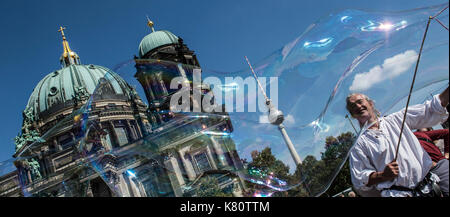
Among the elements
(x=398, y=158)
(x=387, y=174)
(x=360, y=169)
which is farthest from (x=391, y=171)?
(x=360, y=169)

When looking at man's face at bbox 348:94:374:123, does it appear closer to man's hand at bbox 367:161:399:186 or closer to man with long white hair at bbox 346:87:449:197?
man with long white hair at bbox 346:87:449:197

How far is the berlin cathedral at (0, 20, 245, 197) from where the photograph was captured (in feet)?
38.1

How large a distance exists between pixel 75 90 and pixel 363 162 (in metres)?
57.6

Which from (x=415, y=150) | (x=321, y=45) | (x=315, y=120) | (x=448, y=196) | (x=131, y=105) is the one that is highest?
(x=131, y=105)

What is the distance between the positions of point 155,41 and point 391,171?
48908mm

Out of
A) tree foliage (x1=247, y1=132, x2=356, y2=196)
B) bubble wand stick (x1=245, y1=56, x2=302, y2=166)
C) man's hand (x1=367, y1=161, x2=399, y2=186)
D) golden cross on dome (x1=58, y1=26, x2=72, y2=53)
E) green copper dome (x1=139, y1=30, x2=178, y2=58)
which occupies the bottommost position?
man's hand (x1=367, y1=161, x2=399, y2=186)

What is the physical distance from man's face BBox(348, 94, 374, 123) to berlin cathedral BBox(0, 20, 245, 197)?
4.96 meters

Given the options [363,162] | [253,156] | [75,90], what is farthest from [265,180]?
[75,90]

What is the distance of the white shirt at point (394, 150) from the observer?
331 centimetres

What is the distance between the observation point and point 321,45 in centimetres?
671

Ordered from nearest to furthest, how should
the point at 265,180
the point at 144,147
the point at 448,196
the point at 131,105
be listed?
the point at 448,196 < the point at 265,180 < the point at 144,147 < the point at 131,105

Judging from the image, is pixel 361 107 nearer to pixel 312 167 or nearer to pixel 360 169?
pixel 360 169

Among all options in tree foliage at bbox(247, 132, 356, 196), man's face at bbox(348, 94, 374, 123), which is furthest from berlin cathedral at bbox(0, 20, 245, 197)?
man's face at bbox(348, 94, 374, 123)
